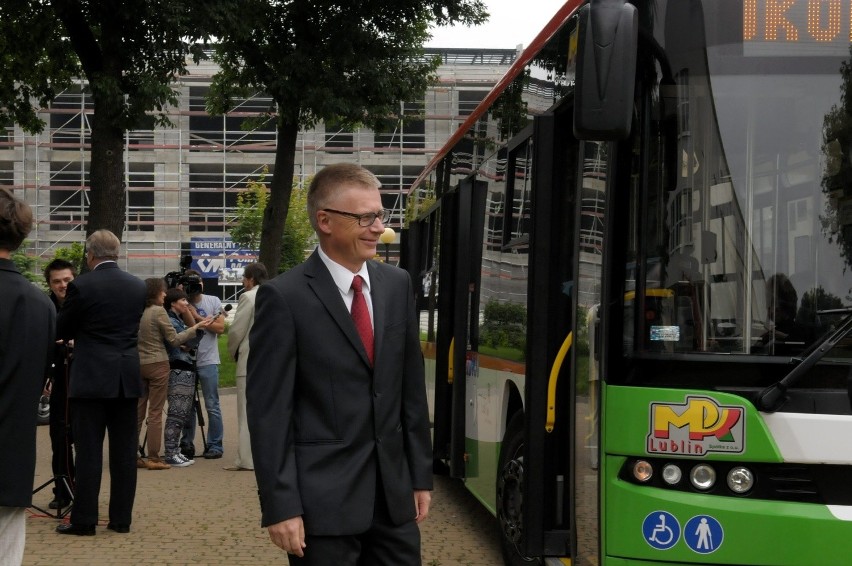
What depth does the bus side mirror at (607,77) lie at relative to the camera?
4.55 m

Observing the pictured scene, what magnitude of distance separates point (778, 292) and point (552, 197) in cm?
157

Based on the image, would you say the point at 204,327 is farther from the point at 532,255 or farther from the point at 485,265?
the point at 532,255

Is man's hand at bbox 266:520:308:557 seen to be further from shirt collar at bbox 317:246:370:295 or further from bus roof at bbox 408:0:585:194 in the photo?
bus roof at bbox 408:0:585:194

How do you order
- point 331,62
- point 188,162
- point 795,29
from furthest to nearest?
point 188,162, point 331,62, point 795,29

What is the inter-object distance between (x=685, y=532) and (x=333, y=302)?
177 centimetres

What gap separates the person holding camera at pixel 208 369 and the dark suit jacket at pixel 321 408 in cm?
889

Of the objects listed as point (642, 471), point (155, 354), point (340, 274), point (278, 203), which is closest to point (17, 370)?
point (340, 274)

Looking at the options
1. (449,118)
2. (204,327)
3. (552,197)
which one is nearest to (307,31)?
(204,327)

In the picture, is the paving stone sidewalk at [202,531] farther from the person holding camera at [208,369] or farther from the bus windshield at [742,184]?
the bus windshield at [742,184]

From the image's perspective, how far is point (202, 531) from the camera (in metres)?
8.80

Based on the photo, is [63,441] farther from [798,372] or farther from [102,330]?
[798,372]

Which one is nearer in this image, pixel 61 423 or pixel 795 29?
pixel 795 29

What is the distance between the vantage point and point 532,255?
6.09 meters

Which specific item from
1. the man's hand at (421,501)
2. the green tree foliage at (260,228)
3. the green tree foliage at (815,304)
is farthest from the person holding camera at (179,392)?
the green tree foliage at (260,228)
